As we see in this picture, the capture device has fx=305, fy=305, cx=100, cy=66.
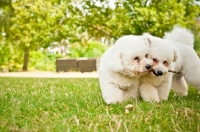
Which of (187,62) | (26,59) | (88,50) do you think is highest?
(187,62)

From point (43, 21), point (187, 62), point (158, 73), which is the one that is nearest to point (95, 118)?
point (158, 73)

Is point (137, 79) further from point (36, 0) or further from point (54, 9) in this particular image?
point (36, 0)

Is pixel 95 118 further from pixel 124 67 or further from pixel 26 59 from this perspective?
pixel 26 59

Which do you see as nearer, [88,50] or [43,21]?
[43,21]

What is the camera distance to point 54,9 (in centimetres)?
1402

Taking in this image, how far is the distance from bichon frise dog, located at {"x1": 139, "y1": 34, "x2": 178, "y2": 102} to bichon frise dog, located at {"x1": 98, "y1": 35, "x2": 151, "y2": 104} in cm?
8

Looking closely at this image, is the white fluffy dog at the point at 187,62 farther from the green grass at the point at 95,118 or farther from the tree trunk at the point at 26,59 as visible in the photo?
the tree trunk at the point at 26,59

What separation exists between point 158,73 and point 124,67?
39cm

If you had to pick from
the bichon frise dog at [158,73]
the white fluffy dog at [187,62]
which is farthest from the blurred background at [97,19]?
the bichon frise dog at [158,73]

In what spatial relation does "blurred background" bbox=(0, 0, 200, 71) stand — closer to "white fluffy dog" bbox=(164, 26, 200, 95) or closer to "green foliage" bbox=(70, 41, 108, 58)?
"green foliage" bbox=(70, 41, 108, 58)

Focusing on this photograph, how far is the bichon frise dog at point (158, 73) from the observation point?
3.35 metres

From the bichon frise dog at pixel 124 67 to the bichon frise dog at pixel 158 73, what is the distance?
85 millimetres

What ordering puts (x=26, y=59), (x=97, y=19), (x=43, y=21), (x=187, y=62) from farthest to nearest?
1. (x=26, y=59)
2. (x=43, y=21)
3. (x=97, y=19)
4. (x=187, y=62)

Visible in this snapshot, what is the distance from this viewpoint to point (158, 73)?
3338mm
